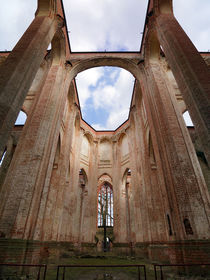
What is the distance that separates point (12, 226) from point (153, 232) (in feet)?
25.3

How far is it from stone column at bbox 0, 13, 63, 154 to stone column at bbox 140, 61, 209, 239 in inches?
212

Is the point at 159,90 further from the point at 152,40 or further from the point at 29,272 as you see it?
the point at 29,272

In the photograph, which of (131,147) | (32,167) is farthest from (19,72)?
(131,147)

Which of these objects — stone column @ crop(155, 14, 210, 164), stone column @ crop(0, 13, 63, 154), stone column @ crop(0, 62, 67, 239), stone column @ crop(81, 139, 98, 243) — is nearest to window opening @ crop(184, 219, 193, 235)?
stone column @ crop(155, 14, 210, 164)

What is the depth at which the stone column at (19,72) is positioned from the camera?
171 inches

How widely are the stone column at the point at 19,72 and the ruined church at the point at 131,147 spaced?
30mm

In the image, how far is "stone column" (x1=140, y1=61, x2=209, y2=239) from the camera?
5.16m

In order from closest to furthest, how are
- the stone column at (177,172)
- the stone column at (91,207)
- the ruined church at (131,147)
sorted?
1. the ruined church at (131,147)
2. the stone column at (177,172)
3. the stone column at (91,207)

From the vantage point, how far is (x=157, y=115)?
770 cm

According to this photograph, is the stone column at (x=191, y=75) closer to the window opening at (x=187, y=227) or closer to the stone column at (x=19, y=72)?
the window opening at (x=187, y=227)

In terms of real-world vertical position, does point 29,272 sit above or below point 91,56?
below

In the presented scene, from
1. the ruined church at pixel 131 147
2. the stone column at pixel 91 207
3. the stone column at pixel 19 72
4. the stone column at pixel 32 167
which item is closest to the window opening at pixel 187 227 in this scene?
the ruined church at pixel 131 147

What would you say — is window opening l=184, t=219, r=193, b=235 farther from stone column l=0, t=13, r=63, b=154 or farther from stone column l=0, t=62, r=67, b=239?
stone column l=0, t=13, r=63, b=154

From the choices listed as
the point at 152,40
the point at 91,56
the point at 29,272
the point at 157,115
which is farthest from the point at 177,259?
the point at 91,56
